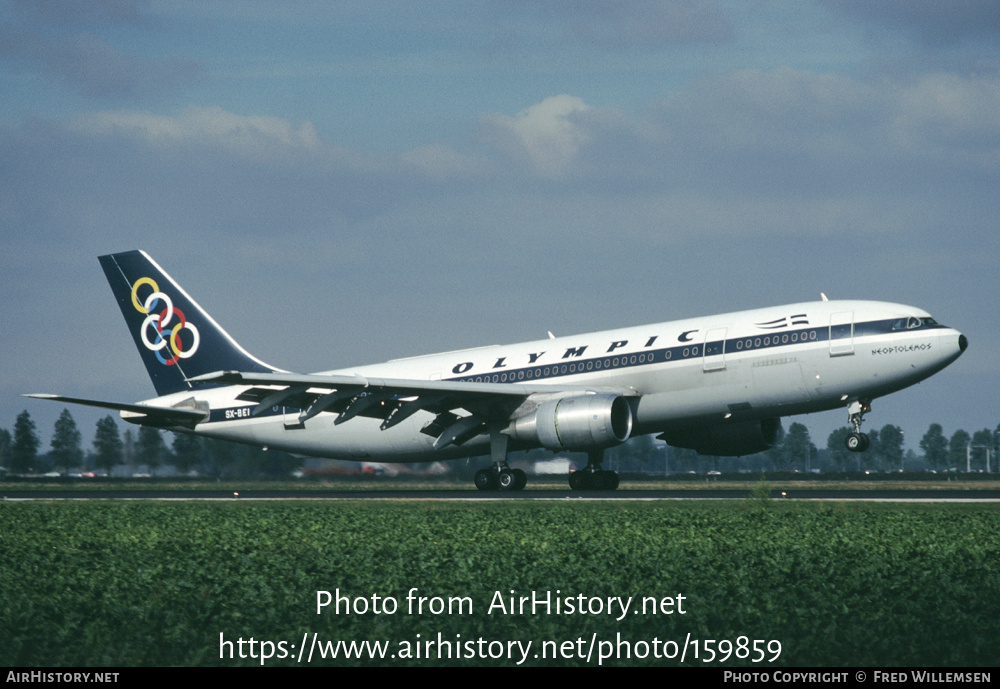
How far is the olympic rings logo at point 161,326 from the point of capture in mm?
38625

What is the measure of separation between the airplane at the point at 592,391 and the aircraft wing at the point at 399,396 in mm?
54

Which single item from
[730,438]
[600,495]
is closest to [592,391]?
[600,495]

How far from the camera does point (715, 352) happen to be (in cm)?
3042

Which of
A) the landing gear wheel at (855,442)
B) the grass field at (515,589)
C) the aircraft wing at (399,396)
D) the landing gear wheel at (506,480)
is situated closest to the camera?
the grass field at (515,589)

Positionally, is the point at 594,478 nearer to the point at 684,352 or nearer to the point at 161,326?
the point at 684,352

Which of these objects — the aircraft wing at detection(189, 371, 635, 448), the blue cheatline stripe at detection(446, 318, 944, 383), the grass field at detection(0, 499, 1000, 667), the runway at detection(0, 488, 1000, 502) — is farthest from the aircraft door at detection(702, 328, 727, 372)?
the grass field at detection(0, 499, 1000, 667)

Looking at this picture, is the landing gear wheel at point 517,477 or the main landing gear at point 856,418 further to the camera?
the landing gear wheel at point 517,477

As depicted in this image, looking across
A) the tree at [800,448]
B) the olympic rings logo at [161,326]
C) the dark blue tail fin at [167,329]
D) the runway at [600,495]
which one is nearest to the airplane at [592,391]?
the dark blue tail fin at [167,329]

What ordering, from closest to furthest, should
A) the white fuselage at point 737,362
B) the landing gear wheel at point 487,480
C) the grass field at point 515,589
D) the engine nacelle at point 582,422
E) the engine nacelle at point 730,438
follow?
the grass field at point 515,589 → the white fuselage at point 737,362 → the engine nacelle at point 582,422 → the landing gear wheel at point 487,480 → the engine nacelle at point 730,438

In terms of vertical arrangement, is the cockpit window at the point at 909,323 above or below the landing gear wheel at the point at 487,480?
above

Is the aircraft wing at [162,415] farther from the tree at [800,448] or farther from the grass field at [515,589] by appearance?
the tree at [800,448]

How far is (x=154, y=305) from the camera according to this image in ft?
128

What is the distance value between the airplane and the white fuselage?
4cm

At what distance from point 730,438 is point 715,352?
459cm
